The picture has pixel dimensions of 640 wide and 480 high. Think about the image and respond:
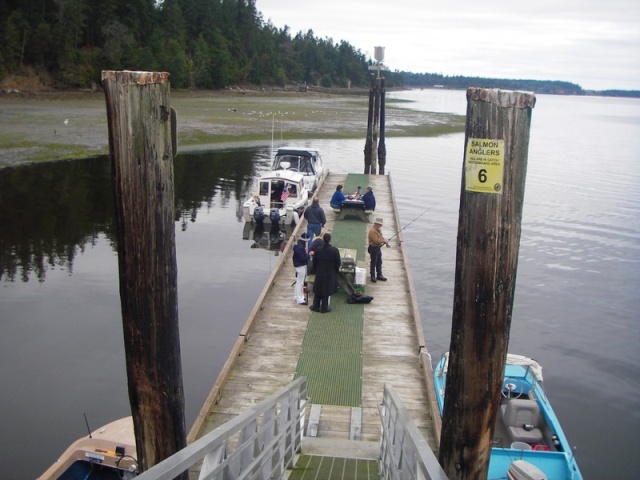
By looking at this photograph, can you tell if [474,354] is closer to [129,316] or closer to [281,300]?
[129,316]

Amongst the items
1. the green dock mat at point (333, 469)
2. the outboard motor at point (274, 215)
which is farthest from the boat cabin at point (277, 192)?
the green dock mat at point (333, 469)

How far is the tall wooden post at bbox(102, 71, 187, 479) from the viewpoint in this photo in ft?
13.3

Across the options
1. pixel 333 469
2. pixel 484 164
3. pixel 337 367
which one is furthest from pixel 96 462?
pixel 484 164

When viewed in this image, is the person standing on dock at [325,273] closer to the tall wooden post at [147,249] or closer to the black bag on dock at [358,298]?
the black bag on dock at [358,298]

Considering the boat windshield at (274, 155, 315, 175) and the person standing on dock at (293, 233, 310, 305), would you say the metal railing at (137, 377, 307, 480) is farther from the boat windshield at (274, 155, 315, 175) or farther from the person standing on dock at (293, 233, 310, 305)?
the boat windshield at (274, 155, 315, 175)

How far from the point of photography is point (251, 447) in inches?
178

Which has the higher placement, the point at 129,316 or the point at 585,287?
the point at 129,316

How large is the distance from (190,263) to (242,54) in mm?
104775

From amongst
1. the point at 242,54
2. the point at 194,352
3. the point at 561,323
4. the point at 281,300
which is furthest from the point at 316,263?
the point at 242,54

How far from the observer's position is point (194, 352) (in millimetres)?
13750

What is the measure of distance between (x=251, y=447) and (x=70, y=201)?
1002 inches

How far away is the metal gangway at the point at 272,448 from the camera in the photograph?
123 inches

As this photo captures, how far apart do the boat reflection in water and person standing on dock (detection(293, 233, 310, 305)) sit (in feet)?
33.4

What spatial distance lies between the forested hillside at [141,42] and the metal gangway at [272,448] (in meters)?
59.0
